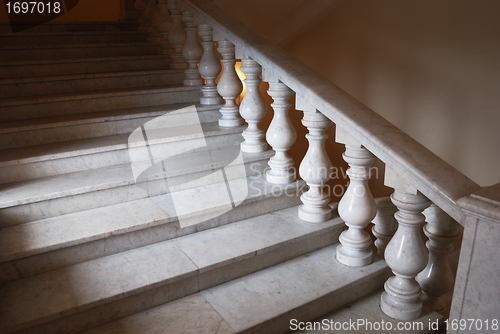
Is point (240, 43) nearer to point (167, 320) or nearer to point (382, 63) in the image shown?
point (167, 320)

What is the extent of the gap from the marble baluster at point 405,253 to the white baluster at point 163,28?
2485 mm

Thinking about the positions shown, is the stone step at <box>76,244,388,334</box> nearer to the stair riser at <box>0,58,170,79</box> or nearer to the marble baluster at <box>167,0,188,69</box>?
the marble baluster at <box>167,0,188,69</box>

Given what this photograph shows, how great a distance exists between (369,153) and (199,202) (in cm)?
90

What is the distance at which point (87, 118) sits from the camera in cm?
245

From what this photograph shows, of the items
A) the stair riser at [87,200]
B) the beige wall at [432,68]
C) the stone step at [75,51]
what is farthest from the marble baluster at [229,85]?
the beige wall at [432,68]

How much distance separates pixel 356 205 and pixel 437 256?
420 millimetres

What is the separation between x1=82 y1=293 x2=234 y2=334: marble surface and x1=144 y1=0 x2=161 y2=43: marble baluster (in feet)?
8.56

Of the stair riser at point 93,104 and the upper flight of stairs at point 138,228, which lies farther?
the stair riser at point 93,104

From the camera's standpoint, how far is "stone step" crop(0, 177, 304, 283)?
165cm

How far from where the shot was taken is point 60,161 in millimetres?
2152

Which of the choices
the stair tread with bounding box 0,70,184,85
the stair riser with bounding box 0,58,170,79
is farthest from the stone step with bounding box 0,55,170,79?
the stair tread with bounding box 0,70,184,85

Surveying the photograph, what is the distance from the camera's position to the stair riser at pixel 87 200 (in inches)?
73.0

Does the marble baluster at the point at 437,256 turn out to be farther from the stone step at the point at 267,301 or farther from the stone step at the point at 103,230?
the stone step at the point at 103,230

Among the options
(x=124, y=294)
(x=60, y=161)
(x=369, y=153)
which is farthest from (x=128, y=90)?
(x=369, y=153)
